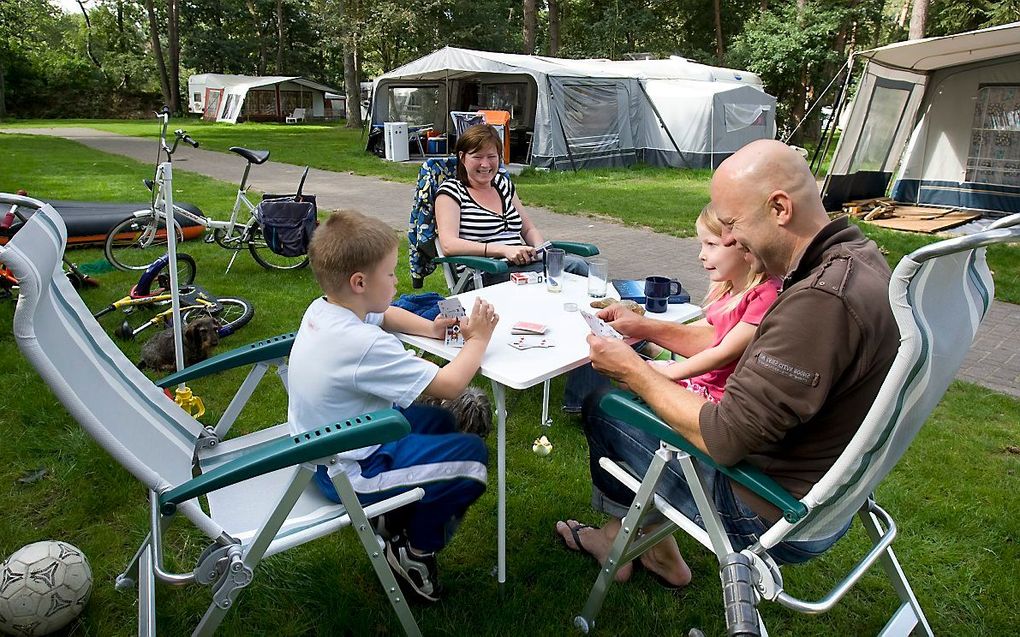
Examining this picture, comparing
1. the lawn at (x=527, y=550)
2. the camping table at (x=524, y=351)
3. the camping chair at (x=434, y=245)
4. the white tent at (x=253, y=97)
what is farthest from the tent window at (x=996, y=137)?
the white tent at (x=253, y=97)

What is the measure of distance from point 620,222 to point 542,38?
26769 millimetres

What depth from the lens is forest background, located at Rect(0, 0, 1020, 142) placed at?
2033 centimetres

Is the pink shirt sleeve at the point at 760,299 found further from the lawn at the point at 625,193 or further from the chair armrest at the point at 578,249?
the lawn at the point at 625,193

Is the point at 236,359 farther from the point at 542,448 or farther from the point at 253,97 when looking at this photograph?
the point at 253,97

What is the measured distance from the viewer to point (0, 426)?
327 cm

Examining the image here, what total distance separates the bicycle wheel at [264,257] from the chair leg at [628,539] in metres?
4.66

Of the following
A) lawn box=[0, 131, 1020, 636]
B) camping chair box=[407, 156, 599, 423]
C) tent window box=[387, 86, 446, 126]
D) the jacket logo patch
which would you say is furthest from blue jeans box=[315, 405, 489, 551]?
tent window box=[387, 86, 446, 126]

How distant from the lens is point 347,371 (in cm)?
188

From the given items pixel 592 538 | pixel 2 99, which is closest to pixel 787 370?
pixel 592 538

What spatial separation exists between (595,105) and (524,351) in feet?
42.6

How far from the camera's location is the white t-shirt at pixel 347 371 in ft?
6.15

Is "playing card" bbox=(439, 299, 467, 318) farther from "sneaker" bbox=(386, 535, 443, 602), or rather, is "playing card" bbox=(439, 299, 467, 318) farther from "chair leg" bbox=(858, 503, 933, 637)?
"chair leg" bbox=(858, 503, 933, 637)

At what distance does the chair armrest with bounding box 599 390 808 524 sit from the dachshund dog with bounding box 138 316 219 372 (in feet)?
9.92

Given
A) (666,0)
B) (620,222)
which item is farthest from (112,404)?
(666,0)
